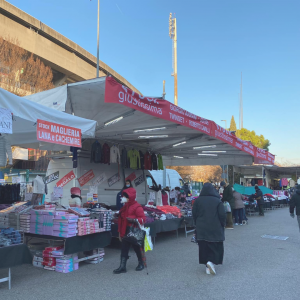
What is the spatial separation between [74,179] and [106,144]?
1784 mm

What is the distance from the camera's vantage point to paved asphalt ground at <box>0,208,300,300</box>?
15.7 feet

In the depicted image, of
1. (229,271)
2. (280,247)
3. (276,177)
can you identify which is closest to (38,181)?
(229,271)

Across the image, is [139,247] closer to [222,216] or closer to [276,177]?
[222,216]

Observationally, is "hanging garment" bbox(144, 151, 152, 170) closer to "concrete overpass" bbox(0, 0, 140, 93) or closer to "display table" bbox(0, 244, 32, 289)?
"display table" bbox(0, 244, 32, 289)

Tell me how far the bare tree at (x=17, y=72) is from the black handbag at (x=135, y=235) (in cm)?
1399

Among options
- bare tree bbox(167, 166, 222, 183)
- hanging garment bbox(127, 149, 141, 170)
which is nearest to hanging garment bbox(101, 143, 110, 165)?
hanging garment bbox(127, 149, 141, 170)

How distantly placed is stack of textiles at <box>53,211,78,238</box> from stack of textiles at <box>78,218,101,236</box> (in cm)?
10

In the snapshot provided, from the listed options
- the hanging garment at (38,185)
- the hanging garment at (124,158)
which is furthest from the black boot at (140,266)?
the hanging garment at (124,158)

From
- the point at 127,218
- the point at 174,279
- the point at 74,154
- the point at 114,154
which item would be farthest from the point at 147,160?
the point at 174,279

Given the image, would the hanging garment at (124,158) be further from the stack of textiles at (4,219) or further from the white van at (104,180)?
the stack of textiles at (4,219)

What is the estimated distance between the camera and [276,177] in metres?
44.3

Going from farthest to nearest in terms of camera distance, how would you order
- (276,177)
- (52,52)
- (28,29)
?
(276,177), (52,52), (28,29)

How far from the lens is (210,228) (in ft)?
19.2

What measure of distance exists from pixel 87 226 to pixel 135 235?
1052mm
